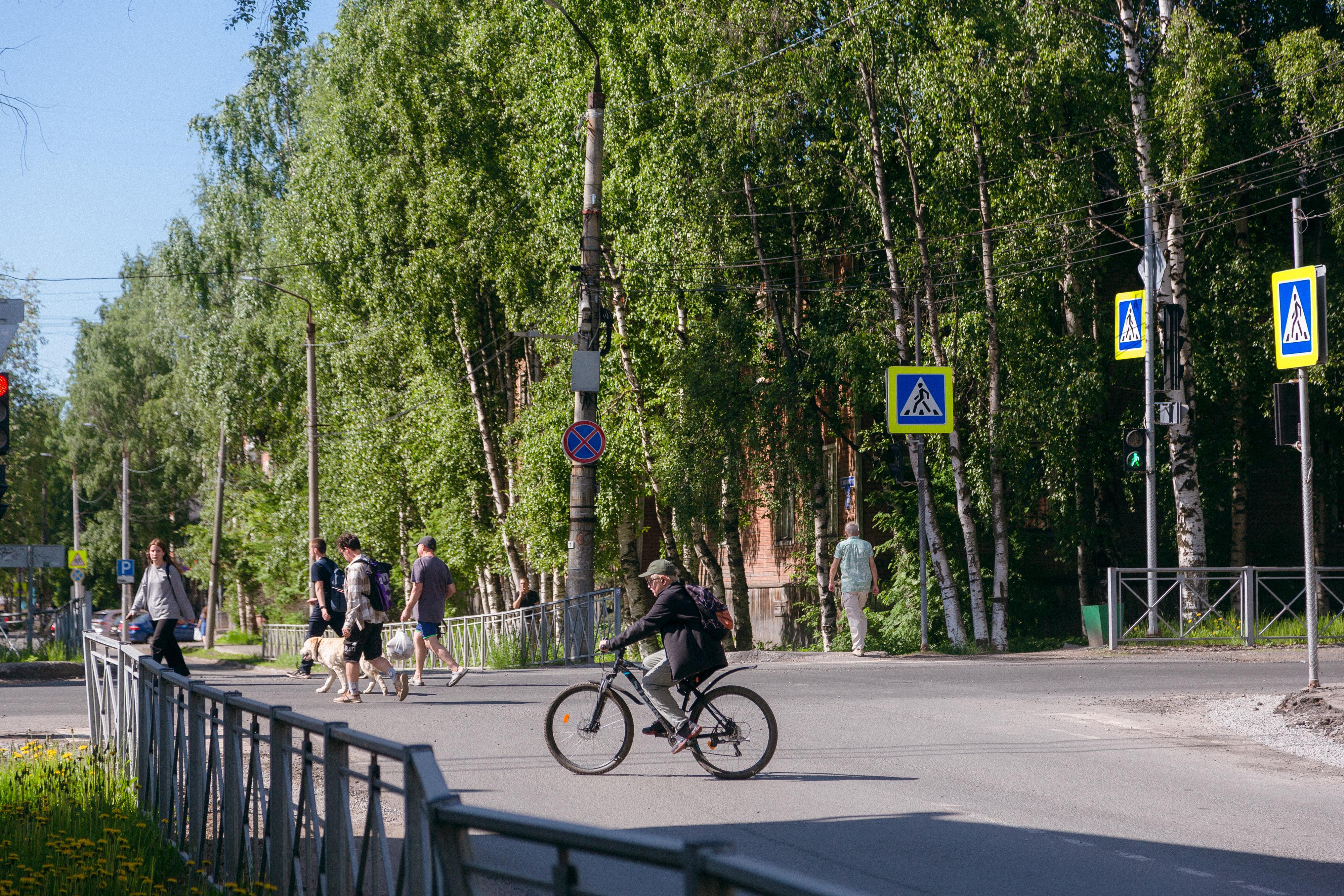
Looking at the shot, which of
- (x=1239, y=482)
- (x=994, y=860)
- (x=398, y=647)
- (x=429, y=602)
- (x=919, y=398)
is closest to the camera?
(x=994, y=860)

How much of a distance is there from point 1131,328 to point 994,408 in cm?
250

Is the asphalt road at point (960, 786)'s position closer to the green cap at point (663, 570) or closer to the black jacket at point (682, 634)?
the black jacket at point (682, 634)

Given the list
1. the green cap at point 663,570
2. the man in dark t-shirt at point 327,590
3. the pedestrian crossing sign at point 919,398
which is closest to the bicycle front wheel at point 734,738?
the green cap at point 663,570

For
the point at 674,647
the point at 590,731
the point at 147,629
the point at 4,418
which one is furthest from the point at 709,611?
the point at 147,629

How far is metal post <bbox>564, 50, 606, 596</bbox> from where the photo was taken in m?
19.1

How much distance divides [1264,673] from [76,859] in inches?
533

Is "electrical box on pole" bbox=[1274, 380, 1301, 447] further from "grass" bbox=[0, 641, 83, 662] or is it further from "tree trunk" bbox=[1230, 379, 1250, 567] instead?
"grass" bbox=[0, 641, 83, 662]

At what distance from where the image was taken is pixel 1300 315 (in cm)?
1379

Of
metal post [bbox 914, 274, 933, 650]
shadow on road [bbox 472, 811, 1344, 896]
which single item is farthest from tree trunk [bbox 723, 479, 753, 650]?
shadow on road [bbox 472, 811, 1344, 896]

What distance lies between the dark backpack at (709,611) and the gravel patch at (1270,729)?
4.61 m

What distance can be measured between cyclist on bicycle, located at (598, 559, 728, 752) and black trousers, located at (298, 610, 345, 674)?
628cm

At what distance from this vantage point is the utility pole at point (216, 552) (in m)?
47.2

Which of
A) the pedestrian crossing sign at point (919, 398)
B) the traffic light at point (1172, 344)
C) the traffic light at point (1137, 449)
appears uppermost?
the traffic light at point (1172, 344)

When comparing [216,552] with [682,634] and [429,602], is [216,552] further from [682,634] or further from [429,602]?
[682,634]
